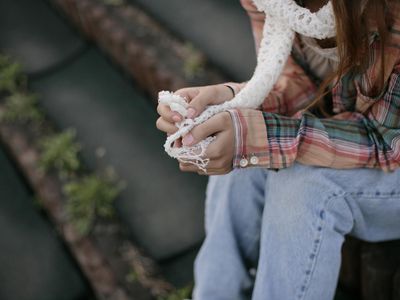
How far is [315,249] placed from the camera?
3.76 ft

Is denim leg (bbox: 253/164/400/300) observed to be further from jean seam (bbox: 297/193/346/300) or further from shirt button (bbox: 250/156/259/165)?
shirt button (bbox: 250/156/259/165)

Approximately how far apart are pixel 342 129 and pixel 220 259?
471 mm

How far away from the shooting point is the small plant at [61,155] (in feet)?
7.06

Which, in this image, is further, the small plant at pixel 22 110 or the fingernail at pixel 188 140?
the small plant at pixel 22 110

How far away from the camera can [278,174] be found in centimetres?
123

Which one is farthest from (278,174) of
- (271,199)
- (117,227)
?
(117,227)

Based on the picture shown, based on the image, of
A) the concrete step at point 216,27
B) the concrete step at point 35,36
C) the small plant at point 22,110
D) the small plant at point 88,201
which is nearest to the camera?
the small plant at point 88,201

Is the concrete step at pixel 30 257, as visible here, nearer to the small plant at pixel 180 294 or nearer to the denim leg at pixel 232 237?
the small plant at pixel 180 294

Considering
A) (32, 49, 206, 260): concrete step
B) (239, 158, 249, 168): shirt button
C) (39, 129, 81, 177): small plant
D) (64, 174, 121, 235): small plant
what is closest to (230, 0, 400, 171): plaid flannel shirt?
(239, 158, 249, 168): shirt button

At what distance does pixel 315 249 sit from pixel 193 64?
4.16 feet

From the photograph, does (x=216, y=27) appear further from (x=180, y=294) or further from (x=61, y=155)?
(x=180, y=294)

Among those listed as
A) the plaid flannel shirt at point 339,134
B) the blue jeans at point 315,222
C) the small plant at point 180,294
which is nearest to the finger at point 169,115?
the plaid flannel shirt at point 339,134

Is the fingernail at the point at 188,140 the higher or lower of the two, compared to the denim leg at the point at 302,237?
higher

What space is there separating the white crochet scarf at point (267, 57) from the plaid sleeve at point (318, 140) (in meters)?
0.07
